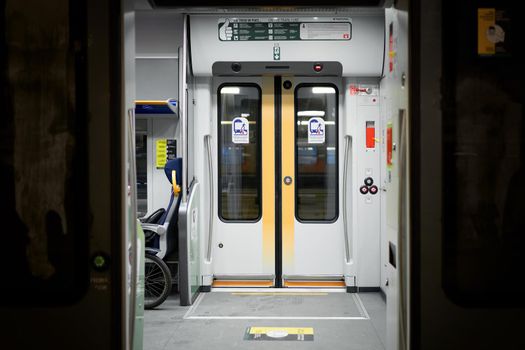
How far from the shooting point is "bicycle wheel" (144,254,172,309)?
582cm

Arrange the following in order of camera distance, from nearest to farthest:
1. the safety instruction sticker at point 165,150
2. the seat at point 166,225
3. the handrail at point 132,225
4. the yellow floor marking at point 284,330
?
the handrail at point 132,225
the yellow floor marking at point 284,330
the seat at point 166,225
the safety instruction sticker at point 165,150

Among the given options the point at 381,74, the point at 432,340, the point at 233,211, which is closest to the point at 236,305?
the point at 233,211

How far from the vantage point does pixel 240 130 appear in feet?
22.2

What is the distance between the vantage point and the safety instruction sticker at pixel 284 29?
6.29 m

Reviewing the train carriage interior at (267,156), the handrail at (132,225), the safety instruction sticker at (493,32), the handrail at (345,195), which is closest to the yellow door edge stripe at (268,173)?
the train carriage interior at (267,156)

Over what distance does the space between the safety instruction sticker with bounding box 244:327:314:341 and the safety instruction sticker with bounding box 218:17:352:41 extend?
10.4ft

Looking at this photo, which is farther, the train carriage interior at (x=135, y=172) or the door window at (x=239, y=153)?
the door window at (x=239, y=153)

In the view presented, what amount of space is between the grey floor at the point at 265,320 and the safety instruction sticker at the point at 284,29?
9.68 ft

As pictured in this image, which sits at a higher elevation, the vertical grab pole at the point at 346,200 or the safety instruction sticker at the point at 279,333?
the vertical grab pole at the point at 346,200

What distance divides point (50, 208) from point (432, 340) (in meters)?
1.73

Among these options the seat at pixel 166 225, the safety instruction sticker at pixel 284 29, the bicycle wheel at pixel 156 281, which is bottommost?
the bicycle wheel at pixel 156 281

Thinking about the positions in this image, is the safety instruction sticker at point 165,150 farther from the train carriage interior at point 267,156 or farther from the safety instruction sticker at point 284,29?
the safety instruction sticker at point 284,29

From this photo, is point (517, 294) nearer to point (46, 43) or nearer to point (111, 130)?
point (111, 130)

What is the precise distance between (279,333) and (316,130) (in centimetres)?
266
